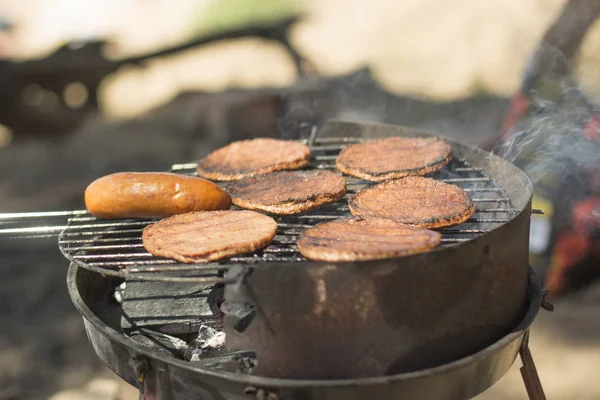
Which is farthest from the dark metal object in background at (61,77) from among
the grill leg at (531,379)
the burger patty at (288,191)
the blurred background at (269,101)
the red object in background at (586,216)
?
the grill leg at (531,379)

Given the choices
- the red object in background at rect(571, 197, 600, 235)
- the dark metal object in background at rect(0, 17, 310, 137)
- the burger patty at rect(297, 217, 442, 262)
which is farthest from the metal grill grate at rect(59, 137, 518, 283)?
the dark metal object in background at rect(0, 17, 310, 137)

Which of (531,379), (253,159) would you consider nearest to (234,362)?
(531,379)

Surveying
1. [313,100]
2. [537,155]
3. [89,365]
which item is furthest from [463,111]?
[89,365]

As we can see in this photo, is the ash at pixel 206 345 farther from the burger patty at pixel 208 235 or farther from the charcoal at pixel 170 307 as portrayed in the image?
the burger patty at pixel 208 235

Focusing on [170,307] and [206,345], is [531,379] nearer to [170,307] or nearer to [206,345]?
[206,345]

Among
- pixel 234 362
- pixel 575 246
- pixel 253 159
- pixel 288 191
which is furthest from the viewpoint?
pixel 575 246

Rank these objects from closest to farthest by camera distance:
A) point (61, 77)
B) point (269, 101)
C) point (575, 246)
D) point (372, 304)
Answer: point (372, 304) → point (575, 246) → point (269, 101) → point (61, 77)

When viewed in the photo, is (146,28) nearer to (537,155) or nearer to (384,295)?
(537,155)
